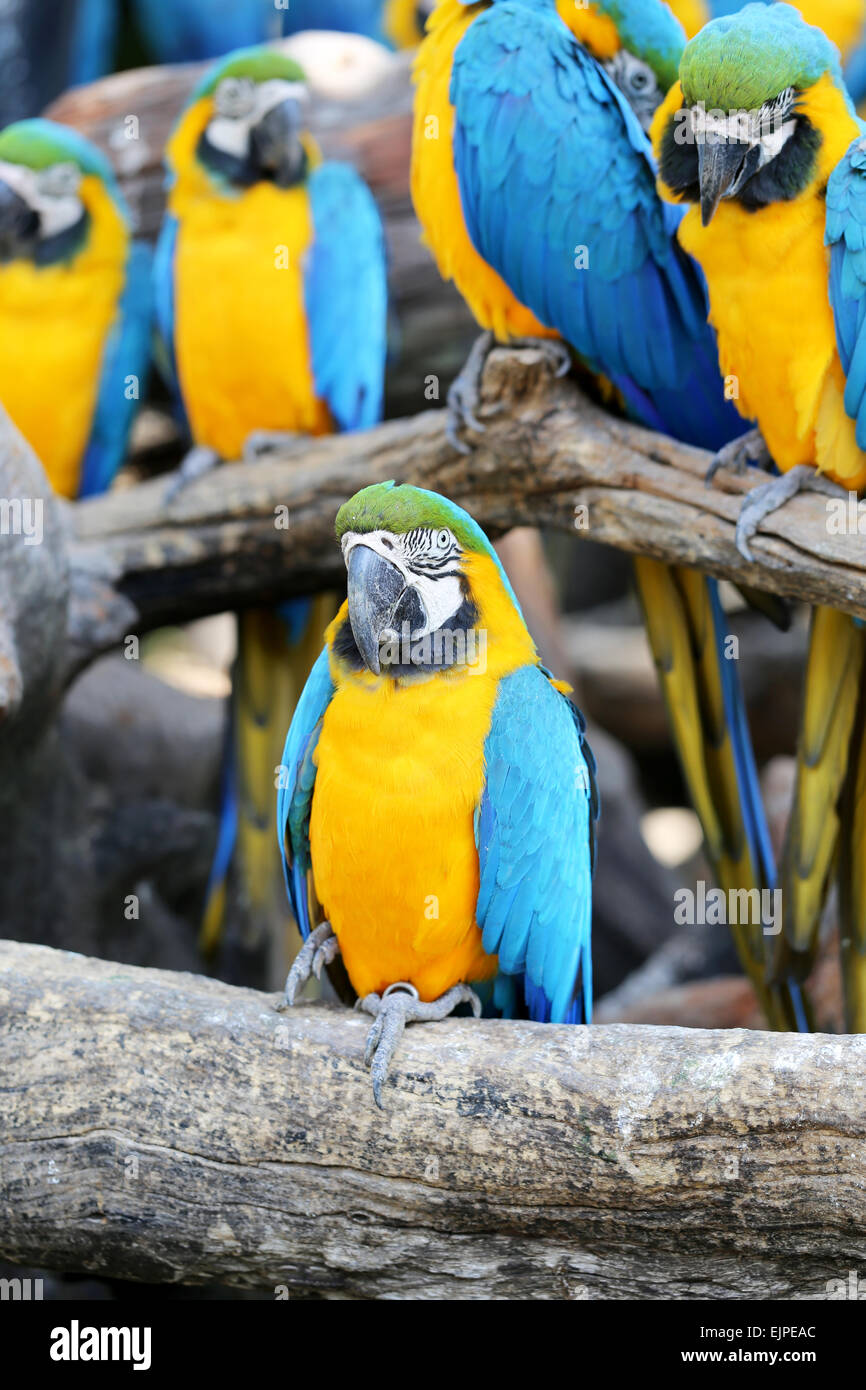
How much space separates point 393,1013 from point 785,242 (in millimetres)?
1409

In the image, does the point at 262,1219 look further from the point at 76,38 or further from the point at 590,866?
the point at 76,38

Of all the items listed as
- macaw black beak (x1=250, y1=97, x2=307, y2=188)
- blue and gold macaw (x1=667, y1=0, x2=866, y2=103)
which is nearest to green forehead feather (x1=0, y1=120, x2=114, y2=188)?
macaw black beak (x1=250, y1=97, x2=307, y2=188)

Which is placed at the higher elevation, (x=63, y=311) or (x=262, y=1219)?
(x=63, y=311)

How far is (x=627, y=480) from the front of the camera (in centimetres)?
256

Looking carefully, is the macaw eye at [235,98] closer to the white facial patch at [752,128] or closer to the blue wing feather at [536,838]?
the white facial patch at [752,128]

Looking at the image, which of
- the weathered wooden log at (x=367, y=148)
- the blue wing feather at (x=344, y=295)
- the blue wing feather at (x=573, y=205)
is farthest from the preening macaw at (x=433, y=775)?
the weathered wooden log at (x=367, y=148)

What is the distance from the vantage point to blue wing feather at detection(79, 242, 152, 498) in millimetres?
3572

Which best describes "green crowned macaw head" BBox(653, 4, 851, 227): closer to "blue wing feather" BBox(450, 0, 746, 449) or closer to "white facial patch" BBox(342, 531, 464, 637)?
"blue wing feather" BBox(450, 0, 746, 449)

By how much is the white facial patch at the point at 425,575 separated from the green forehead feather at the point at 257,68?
6.06ft

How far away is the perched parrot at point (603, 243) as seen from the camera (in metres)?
2.53

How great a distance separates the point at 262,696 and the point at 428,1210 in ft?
5.54

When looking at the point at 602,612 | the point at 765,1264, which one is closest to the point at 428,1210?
the point at 765,1264

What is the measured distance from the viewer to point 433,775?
1.93 meters

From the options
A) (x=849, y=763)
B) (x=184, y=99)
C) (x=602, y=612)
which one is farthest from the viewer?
(x=602, y=612)
